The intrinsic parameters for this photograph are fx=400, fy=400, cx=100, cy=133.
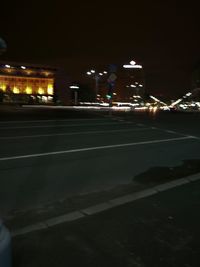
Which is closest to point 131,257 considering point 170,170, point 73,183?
point 73,183

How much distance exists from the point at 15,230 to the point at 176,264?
205cm

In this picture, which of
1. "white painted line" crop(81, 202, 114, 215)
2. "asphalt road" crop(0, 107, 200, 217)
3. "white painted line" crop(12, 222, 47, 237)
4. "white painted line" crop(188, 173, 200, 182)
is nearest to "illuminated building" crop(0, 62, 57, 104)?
"asphalt road" crop(0, 107, 200, 217)

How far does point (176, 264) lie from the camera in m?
4.36

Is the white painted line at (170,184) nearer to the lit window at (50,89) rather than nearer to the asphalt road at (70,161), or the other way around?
the asphalt road at (70,161)

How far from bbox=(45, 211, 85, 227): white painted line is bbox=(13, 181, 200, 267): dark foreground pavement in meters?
0.12

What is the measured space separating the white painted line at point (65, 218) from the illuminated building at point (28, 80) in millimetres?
95117

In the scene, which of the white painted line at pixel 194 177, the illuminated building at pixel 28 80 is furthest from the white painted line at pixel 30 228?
the illuminated building at pixel 28 80

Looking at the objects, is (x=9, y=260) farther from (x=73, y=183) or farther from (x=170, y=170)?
(x=170, y=170)

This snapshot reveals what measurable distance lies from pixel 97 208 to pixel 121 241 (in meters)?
1.30

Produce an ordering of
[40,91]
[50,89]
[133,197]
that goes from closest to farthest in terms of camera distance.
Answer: [133,197] → [40,91] → [50,89]

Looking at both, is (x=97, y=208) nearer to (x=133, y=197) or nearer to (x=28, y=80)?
(x=133, y=197)

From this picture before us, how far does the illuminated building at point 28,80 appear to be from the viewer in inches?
3976

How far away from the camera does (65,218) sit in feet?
18.4

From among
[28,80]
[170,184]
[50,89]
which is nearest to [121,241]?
[170,184]
